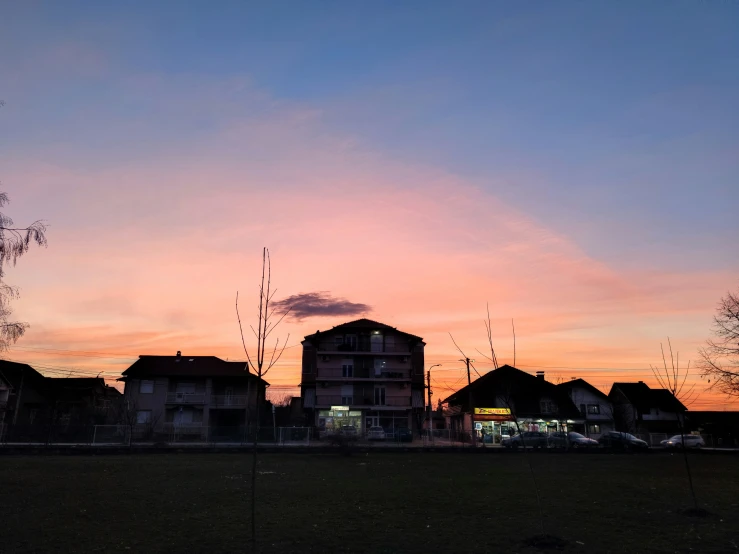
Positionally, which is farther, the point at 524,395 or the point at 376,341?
the point at 376,341

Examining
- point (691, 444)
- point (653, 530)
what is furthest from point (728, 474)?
point (691, 444)

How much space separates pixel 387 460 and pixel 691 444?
38.3 m

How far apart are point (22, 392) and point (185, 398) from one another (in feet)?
73.4

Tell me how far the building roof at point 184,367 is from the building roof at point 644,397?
5208 cm

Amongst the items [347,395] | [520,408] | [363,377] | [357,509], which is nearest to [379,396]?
[363,377]

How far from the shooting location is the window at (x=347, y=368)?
206 ft

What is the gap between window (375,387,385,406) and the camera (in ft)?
202

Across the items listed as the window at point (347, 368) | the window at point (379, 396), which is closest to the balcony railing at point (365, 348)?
the window at point (347, 368)

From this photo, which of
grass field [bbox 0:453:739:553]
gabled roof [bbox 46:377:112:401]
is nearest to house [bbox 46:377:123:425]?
gabled roof [bbox 46:377:112:401]

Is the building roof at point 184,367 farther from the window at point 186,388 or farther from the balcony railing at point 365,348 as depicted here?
the balcony railing at point 365,348

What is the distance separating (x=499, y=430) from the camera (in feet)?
195

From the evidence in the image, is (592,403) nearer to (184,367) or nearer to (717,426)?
(717,426)

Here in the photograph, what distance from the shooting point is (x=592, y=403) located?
66.4m

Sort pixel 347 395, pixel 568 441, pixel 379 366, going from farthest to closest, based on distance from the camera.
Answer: pixel 379 366
pixel 347 395
pixel 568 441
